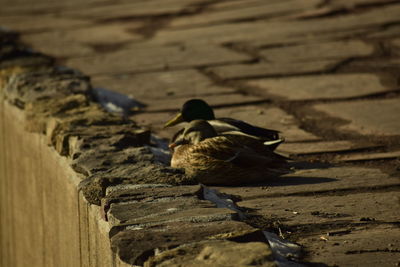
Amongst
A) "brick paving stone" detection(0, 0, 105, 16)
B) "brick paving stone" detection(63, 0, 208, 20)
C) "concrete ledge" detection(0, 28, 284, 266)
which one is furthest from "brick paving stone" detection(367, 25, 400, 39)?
"brick paving stone" detection(0, 0, 105, 16)

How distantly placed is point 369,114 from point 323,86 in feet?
2.43

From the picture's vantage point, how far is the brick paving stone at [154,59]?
712cm

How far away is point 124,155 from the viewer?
13.4 feet

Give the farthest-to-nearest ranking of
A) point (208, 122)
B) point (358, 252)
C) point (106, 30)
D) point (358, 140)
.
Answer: point (106, 30) → point (358, 140) → point (208, 122) → point (358, 252)

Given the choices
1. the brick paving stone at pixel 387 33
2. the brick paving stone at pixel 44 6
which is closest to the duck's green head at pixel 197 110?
the brick paving stone at pixel 387 33

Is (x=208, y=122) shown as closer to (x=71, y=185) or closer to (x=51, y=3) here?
(x=71, y=185)

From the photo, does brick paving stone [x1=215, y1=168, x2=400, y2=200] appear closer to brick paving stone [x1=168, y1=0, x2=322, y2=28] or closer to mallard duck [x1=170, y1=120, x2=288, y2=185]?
mallard duck [x1=170, y1=120, x2=288, y2=185]

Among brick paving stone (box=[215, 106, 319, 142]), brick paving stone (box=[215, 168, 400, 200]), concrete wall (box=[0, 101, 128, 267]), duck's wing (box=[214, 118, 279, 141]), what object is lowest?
concrete wall (box=[0, 101, 128, 267])

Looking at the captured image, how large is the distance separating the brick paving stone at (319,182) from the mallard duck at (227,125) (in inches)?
7.8

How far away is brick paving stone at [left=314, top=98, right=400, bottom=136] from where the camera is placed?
5.07m

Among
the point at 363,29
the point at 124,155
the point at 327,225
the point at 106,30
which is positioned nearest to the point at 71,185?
the point at 124,155

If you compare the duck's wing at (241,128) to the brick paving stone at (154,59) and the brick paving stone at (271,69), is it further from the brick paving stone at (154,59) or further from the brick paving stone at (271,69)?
the brick paving stone at (154,59)

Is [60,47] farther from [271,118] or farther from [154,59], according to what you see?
[271,118]

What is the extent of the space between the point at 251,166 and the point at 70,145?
856 millimetres
